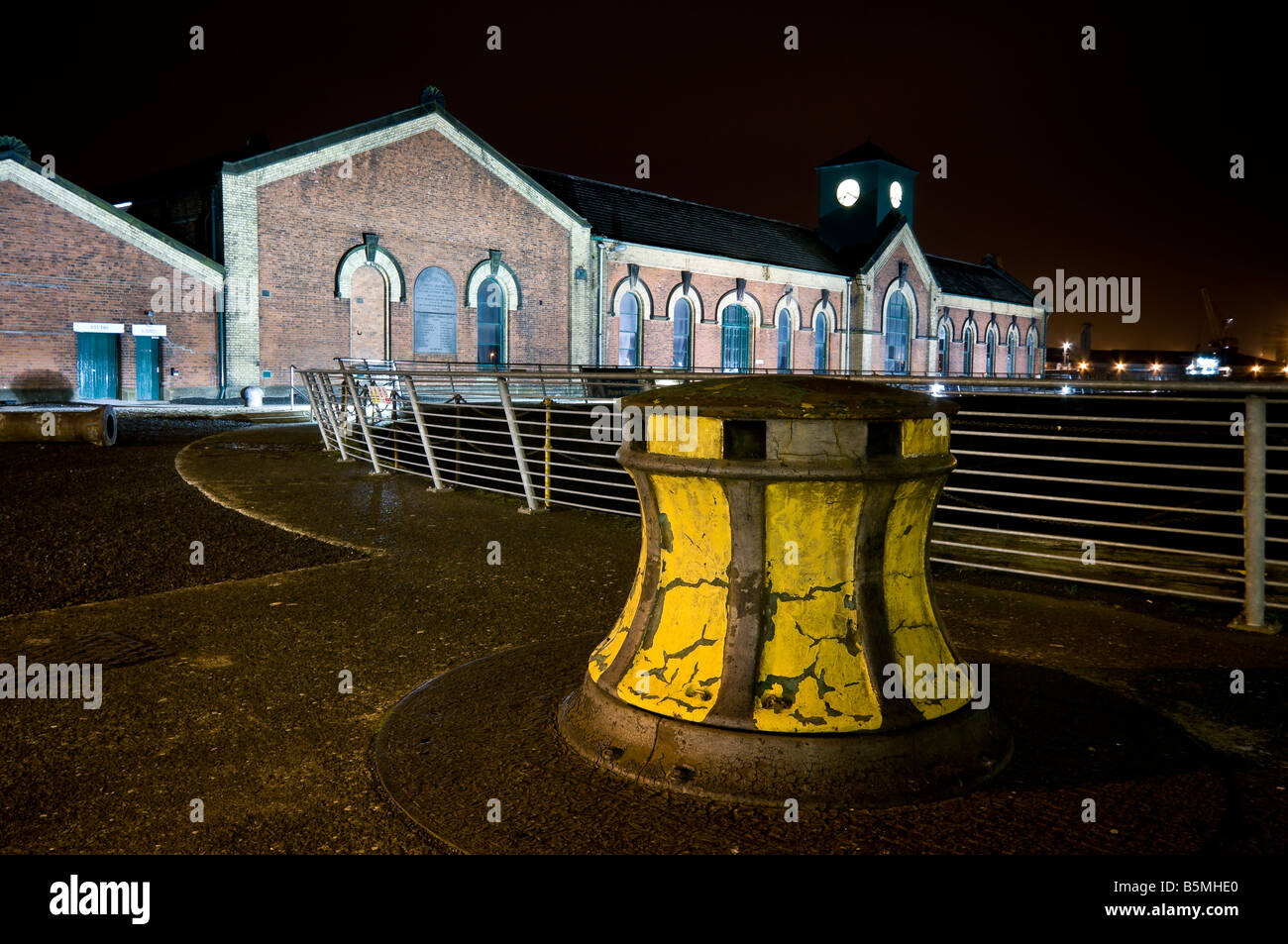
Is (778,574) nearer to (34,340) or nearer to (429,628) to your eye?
(429,628)

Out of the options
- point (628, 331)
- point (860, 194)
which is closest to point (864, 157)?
point (860, 194)

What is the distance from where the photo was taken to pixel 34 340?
981 inches

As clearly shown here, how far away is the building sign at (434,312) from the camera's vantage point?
105ft

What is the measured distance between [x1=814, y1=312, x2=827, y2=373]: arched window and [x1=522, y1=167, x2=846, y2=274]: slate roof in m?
2.40

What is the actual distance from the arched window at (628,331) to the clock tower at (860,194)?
16551 millimetres

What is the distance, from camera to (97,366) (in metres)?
25.9

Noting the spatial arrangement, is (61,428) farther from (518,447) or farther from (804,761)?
(804,761)

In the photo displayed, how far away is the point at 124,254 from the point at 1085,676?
94.4 feet

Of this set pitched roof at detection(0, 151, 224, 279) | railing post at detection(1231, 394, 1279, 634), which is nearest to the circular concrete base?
railing post at detection(1231, 394, 1279, 634)

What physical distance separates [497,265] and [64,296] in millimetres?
13802

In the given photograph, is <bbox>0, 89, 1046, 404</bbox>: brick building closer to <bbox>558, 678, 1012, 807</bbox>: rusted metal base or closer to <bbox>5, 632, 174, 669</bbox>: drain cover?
<bbox>5, 632, 174, 669</bbox>: drain cover

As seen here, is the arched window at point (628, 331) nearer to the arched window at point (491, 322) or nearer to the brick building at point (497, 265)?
the brick building at point (497, 265)

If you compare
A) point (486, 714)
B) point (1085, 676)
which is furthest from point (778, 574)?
point (1085, 676)

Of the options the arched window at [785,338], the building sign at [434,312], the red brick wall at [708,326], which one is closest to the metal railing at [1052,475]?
the building sign at [434,312]
